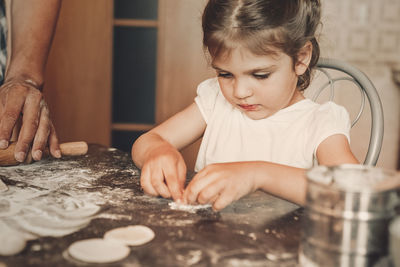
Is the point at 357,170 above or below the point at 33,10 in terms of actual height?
below

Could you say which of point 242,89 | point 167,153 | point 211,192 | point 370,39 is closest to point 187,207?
point 211,192

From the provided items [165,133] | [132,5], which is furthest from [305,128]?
[132,5]

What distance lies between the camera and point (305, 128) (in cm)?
122

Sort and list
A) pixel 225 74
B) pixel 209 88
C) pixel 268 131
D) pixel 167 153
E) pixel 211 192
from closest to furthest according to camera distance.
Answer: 1. pixel 211 192
2. pixel 167 153
3. pixel 225 74
4. pixel 268 131
5. pixel 209 88

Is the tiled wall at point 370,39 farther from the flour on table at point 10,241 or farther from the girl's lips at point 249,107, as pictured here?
the flour on table at point 10,241

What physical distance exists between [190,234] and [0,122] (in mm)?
745

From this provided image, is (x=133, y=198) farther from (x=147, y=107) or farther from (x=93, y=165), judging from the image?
(x=147, y=107)

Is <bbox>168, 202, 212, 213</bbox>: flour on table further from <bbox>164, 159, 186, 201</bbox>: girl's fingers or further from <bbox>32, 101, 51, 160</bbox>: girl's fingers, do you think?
<bbox>32, 101, 51, 160</bbox>: girl's fingers

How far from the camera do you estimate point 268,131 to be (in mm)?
1277

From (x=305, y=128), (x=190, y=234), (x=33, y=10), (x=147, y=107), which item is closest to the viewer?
(x=190, y=234)

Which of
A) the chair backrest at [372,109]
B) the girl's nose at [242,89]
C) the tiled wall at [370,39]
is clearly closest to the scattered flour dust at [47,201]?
the girl's nose at [242,89]

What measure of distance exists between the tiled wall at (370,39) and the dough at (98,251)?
2.30 meters

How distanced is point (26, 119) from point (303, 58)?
0.78 metres

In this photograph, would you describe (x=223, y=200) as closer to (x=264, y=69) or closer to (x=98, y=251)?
(x=98, y=251)
